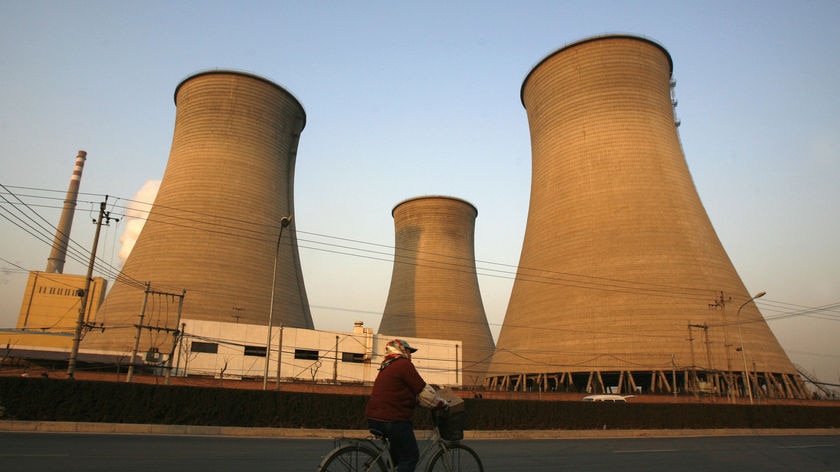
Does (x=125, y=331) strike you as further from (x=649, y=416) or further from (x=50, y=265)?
(x=50, y=265)

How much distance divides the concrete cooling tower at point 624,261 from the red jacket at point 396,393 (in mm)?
20882

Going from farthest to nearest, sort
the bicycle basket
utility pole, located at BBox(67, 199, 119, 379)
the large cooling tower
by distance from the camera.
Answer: the large cooling tower, utility pole, located at BBox(67, 199, 119, 379), the bicycle basket

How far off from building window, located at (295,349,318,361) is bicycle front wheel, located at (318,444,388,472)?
76.1 ft

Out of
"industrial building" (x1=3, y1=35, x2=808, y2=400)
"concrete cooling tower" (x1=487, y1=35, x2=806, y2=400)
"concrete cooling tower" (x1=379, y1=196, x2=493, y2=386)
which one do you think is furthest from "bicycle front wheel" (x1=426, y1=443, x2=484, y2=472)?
"concrete cooling tower" (x1=379, y1=196, x2=493, y2=386)

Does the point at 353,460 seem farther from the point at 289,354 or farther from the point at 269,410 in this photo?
the point at 289,354

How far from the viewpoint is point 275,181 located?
2722cm

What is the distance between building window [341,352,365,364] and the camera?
87.0ft

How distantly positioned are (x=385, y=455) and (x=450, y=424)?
1.58 feet

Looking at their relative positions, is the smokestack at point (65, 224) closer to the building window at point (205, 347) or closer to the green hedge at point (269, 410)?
the building window at point (205, 347)

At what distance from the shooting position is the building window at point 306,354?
84.2 feet

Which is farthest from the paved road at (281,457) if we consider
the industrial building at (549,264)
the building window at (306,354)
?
the building window at (306,354)

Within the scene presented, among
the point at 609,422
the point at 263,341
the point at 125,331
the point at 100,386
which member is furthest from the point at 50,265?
the point at 609,422

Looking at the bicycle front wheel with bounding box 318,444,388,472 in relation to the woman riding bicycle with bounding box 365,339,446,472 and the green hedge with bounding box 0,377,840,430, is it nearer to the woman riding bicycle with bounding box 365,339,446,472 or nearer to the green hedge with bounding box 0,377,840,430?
the woman riding bicycle with bounding box 365,339,446,472

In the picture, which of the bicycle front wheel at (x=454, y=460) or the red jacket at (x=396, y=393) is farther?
the bicycle front wheel at (x=454, y=460)
